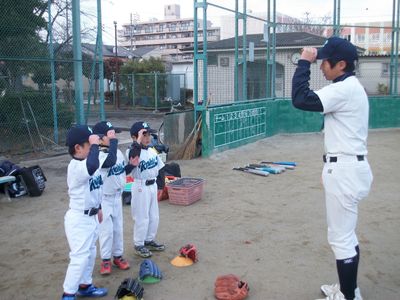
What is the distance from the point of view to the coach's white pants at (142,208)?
14.9 feet

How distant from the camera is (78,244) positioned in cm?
350

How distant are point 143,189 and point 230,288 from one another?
139 cm

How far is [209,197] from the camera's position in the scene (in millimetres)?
7129

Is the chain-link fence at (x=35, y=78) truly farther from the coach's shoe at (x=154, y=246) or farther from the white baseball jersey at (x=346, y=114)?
the white baseball jersey at (x=346, y=114)

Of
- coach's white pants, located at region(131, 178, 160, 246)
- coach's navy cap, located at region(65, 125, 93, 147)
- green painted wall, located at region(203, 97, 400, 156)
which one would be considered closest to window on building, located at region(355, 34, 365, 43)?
green painted wall, located at region(203, 97, 400, 156)

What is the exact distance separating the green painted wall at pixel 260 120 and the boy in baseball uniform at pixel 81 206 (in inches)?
275

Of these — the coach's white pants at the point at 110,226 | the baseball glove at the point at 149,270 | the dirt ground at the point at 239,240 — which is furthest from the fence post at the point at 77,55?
the baseball glove at the point at 149,270

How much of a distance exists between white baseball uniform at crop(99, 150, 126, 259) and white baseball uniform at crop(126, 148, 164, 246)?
0.28m

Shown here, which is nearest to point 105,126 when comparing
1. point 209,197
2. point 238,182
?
point 209,197

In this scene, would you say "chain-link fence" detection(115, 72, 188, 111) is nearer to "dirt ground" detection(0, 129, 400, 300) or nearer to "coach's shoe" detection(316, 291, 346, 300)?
"dirt ground" detection(0, 129, 400, 300)

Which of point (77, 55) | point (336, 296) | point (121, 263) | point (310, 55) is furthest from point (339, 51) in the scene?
point (77, 55)

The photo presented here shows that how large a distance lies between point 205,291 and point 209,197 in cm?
328

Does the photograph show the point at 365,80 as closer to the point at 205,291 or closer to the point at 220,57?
the point at 220,57

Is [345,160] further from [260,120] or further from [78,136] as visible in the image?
[260,120]
